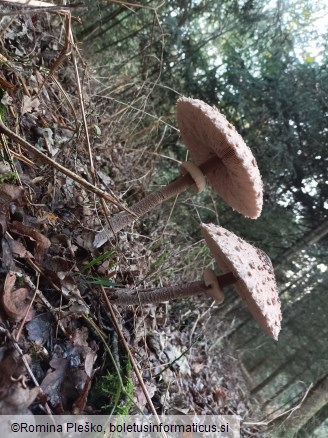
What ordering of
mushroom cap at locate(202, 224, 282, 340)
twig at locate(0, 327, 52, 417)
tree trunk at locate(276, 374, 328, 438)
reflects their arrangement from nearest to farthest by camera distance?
twig at locate(0, 327, 52, 417)
mushroom cap at locate(202, 224, 282, 340)
tree trunk at locate(276, 374, 328, 438)

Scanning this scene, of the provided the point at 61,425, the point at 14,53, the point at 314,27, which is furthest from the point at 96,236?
the point at 314,27

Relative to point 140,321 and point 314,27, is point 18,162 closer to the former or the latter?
point 140,321

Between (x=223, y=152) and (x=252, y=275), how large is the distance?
0.79 meters

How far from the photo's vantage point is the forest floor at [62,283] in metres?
1.76

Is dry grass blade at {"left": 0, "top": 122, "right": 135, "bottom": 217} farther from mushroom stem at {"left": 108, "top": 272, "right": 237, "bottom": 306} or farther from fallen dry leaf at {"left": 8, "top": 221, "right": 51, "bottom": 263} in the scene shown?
mushroom stem at {"left": 108, "top": 272, "right": 237, "bottom": 306}

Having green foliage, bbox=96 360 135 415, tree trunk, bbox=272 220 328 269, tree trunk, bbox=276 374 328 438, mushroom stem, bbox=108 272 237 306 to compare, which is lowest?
tree trunk, bbox=276 374 328 438

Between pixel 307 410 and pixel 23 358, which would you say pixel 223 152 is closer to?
pixel 23 358

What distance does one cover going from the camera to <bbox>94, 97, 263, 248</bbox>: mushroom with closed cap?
2.30 m

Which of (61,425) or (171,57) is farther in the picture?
(171,57)

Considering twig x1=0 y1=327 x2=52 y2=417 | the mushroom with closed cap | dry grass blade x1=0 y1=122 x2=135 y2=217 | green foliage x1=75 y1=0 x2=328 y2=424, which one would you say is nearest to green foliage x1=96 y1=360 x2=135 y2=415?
twig x1=0 y1=327 x2=52 y2=417

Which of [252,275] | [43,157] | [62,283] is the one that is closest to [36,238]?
[62,283]

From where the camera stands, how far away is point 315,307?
23.7ft

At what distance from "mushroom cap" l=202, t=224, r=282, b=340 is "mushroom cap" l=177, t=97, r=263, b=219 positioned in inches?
14.0

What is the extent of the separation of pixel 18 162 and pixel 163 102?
157 inches
